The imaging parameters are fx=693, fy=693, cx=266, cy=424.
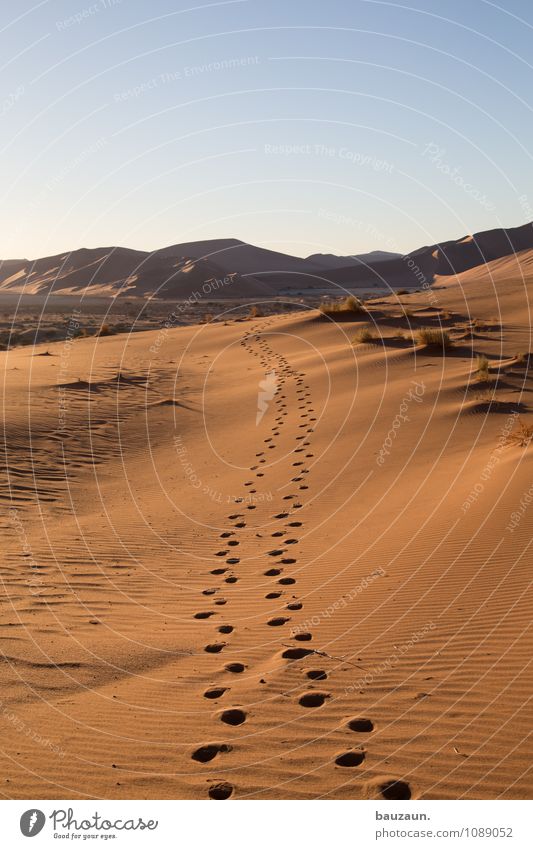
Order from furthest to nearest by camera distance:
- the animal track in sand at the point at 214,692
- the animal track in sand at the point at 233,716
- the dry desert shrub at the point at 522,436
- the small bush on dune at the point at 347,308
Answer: the small bush on dune at the point at 347,308
the dry desert shrub at the point at 522,436
the animal track in sand at the point at 214,692
the animal track in sand at the point at 233,716

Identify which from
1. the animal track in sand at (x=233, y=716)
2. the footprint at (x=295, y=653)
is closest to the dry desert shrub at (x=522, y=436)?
the footprint at (x=295, y=653)

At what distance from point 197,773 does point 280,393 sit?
1550 cm

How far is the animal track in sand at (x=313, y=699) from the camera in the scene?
5.01 metres

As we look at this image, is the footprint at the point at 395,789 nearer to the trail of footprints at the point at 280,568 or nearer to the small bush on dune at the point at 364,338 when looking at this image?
the trail of footprints at the point at 280,568

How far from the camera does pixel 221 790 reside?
408cm

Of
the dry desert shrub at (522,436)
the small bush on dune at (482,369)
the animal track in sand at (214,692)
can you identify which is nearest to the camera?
the animal track in sand at (214,692)

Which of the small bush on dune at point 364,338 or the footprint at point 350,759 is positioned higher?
the small bush on dune at point 364,338

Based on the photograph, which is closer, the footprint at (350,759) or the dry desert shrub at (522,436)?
the footprint at (350,759)

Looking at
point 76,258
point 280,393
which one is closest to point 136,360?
point 280,393

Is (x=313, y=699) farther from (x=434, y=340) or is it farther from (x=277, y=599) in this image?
(x=434, y=340)

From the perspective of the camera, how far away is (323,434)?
14.3 m

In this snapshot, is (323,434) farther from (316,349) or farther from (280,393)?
(316,349)

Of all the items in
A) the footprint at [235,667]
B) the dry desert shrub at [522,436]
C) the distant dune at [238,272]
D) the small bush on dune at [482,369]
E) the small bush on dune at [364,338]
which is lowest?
the footprint at [235,667]

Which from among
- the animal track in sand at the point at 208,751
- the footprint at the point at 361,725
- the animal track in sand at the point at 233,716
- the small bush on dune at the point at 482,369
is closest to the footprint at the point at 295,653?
the animal track in sand at the point at 233,716
